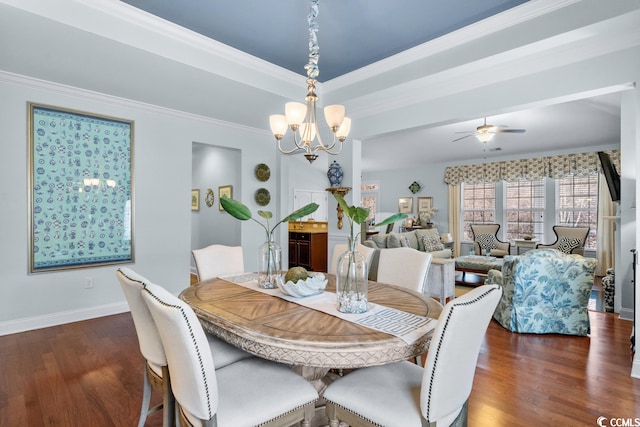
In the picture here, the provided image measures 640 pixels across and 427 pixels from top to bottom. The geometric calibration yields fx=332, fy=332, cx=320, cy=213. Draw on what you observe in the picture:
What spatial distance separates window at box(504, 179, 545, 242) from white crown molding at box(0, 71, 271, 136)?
639 cm

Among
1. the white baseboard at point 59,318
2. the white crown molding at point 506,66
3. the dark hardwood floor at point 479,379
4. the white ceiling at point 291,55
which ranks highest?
the white ceiling at point 291,55

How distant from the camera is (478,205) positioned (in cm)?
822

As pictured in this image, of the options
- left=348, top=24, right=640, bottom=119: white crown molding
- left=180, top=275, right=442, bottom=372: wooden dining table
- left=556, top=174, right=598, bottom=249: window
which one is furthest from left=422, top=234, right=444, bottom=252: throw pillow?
left=180, top=275, right=442, bottom=372: wooden dining table

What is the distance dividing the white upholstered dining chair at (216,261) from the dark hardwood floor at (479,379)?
0.85 m

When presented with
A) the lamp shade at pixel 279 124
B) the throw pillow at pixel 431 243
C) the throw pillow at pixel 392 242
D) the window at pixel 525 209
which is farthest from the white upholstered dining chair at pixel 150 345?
the window at pixel 525 209

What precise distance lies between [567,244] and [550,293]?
390 cm

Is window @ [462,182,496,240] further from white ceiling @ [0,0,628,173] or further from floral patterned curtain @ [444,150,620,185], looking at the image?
white ceiling @ [0,0,628,173]

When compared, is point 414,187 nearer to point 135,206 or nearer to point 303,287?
point 135,206

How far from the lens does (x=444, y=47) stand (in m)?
2.97

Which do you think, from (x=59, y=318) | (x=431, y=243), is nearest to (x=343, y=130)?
(x=59, y=318)

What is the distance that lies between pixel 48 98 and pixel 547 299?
550cm

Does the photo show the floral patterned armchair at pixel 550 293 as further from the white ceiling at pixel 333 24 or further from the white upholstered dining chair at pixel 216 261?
the white upholstered dining chair at pixel 216 261

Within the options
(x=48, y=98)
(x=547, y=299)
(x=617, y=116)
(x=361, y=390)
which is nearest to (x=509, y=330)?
(x=547, y=299)

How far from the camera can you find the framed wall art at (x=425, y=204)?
29.1ft
